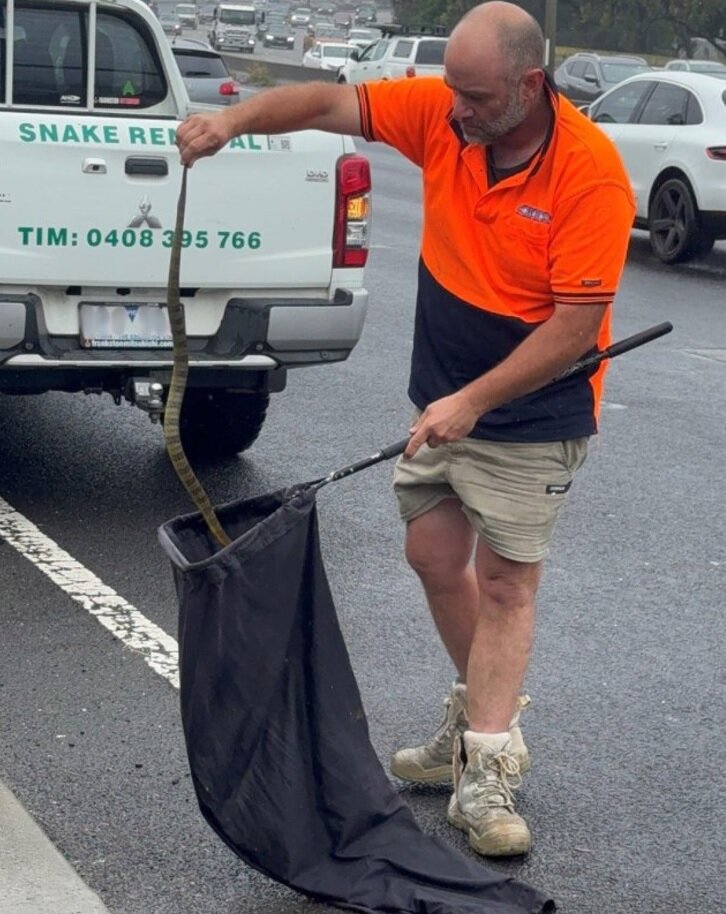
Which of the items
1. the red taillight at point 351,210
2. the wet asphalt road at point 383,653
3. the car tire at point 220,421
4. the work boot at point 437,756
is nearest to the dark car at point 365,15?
the wet asphalt road at point 383,653

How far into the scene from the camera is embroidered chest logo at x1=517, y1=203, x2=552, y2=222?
3779mm

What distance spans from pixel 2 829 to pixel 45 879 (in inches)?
10.5

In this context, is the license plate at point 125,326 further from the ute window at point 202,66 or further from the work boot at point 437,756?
the ute window at point 202,66

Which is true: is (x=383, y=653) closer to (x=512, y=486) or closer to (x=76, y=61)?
(x=512, y=486)

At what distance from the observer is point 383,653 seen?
17.6 feet

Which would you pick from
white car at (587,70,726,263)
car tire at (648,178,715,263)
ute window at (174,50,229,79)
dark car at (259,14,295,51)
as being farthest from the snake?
dark car at (259,14,295,51)

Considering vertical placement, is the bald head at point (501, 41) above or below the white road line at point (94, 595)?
above

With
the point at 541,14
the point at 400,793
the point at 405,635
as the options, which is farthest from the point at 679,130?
the point at 400,793

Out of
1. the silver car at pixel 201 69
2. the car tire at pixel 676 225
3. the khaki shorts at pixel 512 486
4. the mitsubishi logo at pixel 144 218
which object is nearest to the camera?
the khaki shorts at pixel 512 486

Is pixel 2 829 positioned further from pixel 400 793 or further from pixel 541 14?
pixel 541 14

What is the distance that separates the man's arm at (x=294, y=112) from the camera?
3.93 meters

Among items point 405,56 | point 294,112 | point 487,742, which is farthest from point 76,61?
point 405,56

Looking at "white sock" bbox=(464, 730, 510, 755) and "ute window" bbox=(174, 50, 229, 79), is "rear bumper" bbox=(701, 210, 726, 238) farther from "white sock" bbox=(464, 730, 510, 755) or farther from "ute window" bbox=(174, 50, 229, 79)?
"white sock" bbox=(464, 730, 510, 755)

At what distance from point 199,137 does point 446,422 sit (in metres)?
0.80
